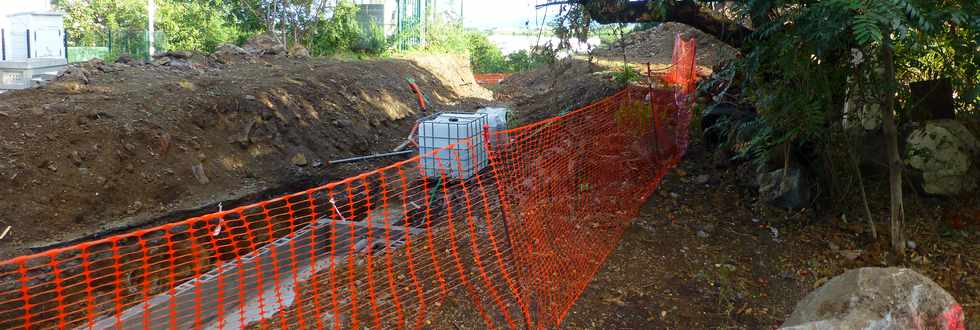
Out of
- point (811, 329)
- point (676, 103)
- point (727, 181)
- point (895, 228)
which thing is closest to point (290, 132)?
point (676, 103)

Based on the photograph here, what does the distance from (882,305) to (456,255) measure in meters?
2.57

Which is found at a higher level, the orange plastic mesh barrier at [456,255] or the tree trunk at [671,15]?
the tree trunk at [671,15]

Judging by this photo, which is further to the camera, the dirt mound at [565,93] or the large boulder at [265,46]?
the large boulder at [265,46]

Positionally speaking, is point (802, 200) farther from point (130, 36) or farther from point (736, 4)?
point (130, 36)

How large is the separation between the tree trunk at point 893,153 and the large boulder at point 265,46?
14354mm

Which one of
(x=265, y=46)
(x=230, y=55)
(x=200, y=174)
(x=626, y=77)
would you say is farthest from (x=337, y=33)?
(x=626, y=77)

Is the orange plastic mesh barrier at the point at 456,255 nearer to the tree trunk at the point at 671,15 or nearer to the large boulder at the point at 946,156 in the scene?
the tree trunk at the point at 671,15

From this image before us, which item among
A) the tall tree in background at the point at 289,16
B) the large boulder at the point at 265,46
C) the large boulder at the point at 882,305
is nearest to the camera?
the large boulder at the point at 882,305

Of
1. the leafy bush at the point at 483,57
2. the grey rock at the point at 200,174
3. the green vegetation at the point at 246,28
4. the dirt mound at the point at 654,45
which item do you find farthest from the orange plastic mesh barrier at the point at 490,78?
the grey rock at the point at 200,174

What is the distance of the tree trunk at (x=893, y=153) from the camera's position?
4980 mm

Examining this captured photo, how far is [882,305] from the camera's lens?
128 inches

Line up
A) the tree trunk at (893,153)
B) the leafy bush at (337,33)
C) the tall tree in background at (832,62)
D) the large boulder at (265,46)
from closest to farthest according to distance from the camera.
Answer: the tall tree in background at (832,62) < the tree trunk at (893,153) < the large boulder at (265,46) < the leafy bush at (337,33)

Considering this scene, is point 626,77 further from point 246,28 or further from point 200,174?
point 246,28

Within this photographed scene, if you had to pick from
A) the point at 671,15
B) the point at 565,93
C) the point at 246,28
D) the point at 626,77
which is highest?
the point at 246,28
